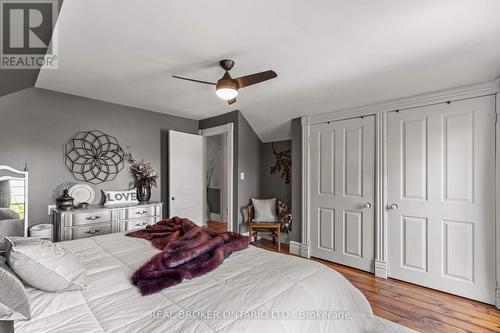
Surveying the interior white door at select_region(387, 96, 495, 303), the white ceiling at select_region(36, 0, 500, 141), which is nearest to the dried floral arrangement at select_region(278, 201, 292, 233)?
the interior white door at select_region(387, 96, 495, 303)

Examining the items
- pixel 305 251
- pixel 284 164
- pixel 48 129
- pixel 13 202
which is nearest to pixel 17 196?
pixel 13 202

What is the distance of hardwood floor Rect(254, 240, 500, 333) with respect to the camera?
2.03 meters

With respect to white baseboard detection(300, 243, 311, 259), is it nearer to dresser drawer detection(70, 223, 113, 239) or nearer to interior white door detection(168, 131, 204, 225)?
interior white door detection(168, 131, 204, 225)

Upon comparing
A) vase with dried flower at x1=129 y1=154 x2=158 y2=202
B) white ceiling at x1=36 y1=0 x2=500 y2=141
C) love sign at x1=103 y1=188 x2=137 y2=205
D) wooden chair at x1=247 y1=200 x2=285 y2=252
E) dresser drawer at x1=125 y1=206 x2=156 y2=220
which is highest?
white ceiling at x1=36 y1=0 x2=500 y2=141

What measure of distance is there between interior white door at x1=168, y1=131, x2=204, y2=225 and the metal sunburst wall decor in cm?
79

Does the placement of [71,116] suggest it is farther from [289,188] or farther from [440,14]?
[440,14]

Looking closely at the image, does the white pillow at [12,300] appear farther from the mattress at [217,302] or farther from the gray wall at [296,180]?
the gray wall at [296,180]

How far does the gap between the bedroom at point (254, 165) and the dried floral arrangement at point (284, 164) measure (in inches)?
1.1

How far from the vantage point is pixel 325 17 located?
168cm

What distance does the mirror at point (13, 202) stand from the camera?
2.62 metres

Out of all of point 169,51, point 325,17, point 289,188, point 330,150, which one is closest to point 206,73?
point 169,51

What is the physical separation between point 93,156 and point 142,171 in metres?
0.67

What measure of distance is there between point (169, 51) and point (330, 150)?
2382 mm

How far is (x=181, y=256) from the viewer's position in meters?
1.50
